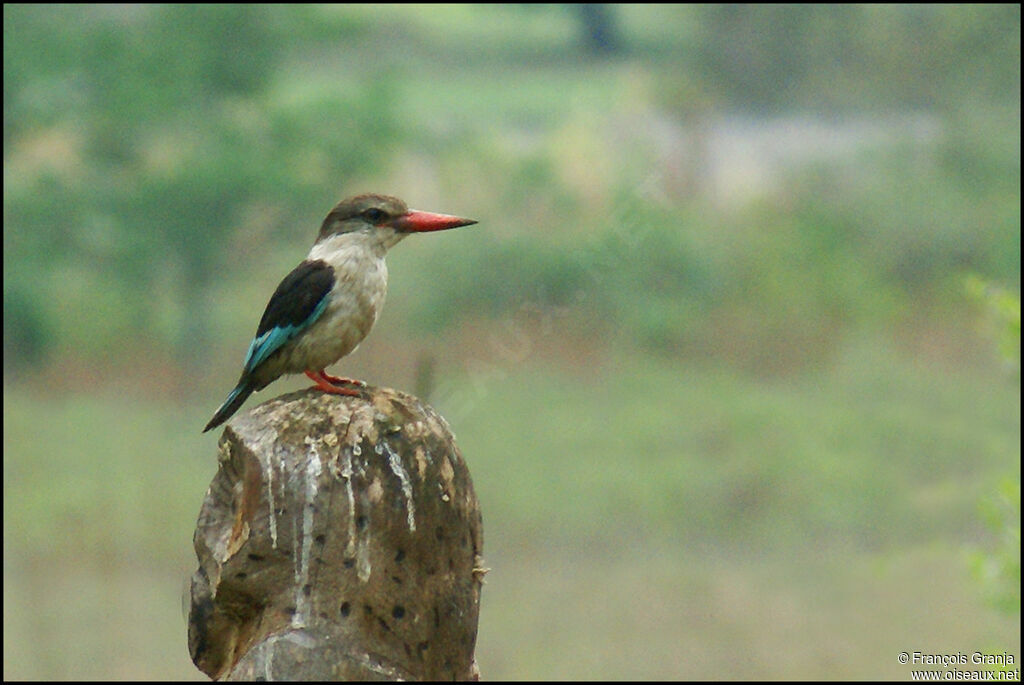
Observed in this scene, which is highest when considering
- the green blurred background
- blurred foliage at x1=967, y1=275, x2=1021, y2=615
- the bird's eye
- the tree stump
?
the green blurred background

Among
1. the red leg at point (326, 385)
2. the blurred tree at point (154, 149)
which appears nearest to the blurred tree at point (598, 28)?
the blurred tree at point (154, 149)

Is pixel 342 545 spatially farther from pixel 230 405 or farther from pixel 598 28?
pixel 598 28

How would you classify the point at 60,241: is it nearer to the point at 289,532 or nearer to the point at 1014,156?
the point at 1014,156

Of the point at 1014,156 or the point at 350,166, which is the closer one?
the point at 350,166

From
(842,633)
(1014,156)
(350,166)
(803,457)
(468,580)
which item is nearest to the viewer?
(468,580)

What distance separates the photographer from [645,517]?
39.4 feet

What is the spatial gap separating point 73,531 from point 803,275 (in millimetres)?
6690

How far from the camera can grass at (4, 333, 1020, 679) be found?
10289mm

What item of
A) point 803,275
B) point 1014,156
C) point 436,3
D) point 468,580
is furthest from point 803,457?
point 468,580

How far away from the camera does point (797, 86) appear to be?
48.4 ft

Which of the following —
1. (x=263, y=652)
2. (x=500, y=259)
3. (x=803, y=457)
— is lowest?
(x=263, y=652)

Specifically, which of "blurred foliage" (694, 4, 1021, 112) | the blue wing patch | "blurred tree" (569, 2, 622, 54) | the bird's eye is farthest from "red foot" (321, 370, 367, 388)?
"blurred foliage" (694, 4, 1021, 112)

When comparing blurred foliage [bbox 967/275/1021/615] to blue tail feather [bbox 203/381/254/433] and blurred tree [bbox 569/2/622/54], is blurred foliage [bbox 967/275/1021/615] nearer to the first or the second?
blue tail feather [bbox 203/381/254/433]

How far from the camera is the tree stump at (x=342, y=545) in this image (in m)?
3.34
